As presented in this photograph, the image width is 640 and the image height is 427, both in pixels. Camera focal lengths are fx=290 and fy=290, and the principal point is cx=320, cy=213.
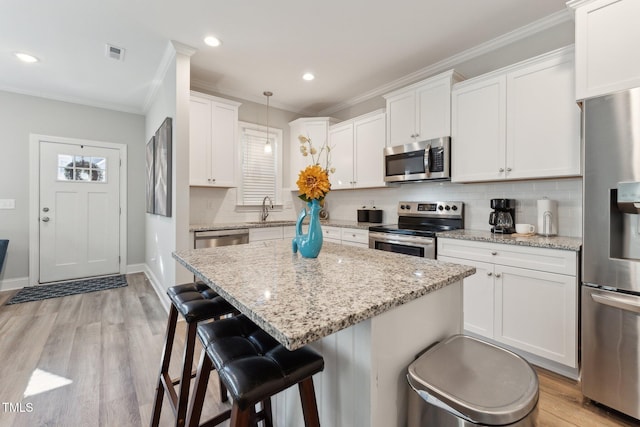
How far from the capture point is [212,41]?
270 centimetres

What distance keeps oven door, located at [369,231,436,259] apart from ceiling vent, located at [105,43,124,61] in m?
3.12

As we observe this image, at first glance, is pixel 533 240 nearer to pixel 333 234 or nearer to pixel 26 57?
pixel 333 234

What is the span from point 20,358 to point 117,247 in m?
2.69

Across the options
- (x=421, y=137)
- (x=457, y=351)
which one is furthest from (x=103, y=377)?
(x=421, y=137)

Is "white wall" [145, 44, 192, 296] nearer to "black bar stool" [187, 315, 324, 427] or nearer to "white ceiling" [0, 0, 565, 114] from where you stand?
"white ceiling" [0, 0, 565, 114]

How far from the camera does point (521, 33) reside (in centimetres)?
255

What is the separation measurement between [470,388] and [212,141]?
11.0 feet

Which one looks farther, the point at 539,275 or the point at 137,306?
the point at 137,306

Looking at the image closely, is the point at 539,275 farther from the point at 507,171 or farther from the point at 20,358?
the point at 20,358

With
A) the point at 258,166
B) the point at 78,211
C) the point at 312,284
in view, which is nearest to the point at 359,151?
the point at 258,166

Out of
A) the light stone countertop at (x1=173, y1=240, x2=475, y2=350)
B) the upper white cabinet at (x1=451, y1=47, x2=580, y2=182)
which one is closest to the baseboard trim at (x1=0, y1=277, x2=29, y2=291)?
the light stone countertop at (x1=173, y1=240, x2=475, y2=350)

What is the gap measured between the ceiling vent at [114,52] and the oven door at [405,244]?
312 centimetres

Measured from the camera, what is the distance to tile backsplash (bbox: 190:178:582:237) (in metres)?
2.34

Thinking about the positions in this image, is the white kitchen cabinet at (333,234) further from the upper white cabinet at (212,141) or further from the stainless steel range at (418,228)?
the upper white cabinet at (212,141)
